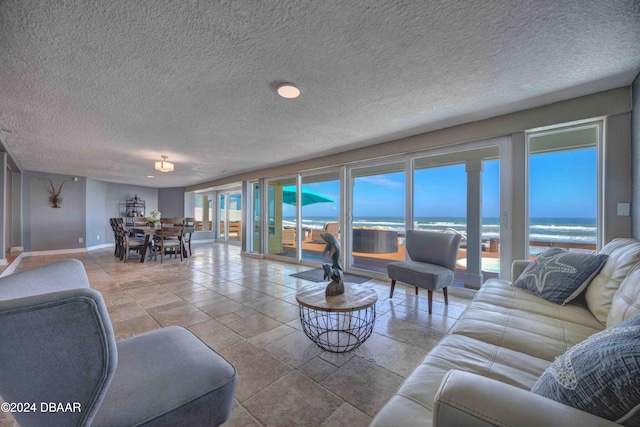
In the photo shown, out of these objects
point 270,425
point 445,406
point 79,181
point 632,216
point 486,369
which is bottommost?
point 270,425

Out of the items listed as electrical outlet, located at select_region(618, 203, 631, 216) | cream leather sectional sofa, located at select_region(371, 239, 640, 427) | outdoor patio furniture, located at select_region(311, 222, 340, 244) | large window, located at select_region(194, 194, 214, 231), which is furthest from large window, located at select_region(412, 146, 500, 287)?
large window, located at select_region(194, 194, 214, 231)

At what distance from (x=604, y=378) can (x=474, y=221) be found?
324 centimetres

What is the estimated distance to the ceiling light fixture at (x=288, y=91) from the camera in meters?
2.30

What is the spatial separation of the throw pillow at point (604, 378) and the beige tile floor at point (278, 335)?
98cm

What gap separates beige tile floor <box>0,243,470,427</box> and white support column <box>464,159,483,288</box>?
40 cm

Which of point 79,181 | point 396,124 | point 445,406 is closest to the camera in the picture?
point 445,406

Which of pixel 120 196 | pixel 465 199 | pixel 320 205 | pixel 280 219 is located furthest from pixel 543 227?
pixel 120 196

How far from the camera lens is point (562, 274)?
5.97 ft

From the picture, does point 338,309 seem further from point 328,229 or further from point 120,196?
point 120,196

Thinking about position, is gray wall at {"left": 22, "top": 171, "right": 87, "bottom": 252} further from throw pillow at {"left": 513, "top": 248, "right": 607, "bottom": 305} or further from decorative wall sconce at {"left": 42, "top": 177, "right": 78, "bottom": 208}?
throw pillow at {"left": 513, "top": 248, "right": 607, "bottom": 305}

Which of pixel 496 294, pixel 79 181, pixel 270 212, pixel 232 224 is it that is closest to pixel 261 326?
pixel 496 294

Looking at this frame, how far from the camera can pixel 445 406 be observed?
69 cm

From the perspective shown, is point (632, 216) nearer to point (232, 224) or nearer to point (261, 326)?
point (261, 326)

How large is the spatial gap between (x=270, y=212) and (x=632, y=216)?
591cm
